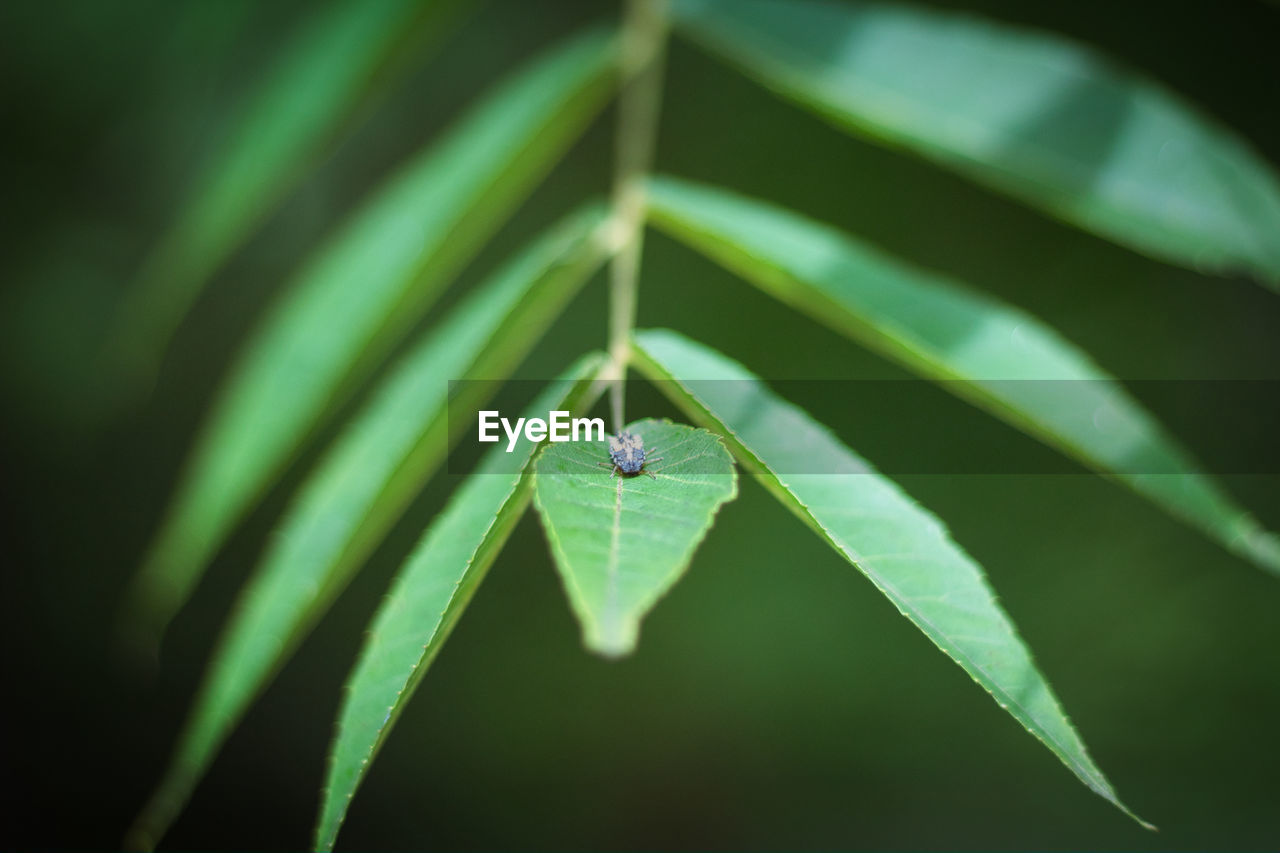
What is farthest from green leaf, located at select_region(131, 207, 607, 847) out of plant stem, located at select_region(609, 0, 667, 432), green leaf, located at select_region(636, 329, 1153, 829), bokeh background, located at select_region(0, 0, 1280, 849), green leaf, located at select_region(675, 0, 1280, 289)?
bokeh background, located at select_region(0, 0, 1280, 849)

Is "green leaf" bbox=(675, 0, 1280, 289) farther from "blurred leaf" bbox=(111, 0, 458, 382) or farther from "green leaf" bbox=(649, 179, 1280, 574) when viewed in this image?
"blurred leaf" bbox=(111, 0, 458, 382)

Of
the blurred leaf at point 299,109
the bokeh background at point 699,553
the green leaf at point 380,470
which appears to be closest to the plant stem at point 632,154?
the green leaf at point 380,470

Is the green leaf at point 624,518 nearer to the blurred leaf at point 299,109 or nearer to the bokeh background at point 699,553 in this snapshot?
the blurred leaf at point 299,109

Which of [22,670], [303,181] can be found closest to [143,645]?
[22,670]

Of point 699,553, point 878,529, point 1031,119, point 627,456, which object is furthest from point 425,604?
point 699,553

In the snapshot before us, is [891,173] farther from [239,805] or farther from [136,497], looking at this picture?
[239,805]

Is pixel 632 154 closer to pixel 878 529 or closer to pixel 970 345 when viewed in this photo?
pixel 970 345

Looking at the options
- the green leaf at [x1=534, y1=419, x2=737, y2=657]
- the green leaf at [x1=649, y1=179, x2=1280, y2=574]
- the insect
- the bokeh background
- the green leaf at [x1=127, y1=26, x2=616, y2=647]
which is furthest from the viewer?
the bokeh background

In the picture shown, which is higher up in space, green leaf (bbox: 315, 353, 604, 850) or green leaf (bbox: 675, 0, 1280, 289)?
green leaf (bbox: 675, 0, 1280, 289)
